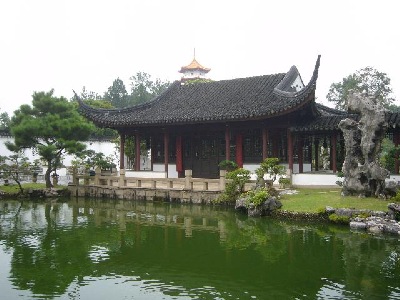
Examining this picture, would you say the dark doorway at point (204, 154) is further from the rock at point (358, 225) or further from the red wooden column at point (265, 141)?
the rock at point (358, 225)

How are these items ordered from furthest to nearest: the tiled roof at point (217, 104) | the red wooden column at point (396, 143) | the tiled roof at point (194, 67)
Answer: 1. the tiled roof at point (194, 67)
2. the tiled roof at point (217, 104)
3. the red wooden column at point (396, 143)

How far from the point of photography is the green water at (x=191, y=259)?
8398 mm

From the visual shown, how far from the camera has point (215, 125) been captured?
886 inches

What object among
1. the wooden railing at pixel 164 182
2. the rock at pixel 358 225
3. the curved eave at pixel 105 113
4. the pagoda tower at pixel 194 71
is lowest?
the rock at pixel 358 225

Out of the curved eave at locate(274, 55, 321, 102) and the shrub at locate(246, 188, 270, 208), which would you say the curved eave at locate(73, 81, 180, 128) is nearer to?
the curved eave at locate(274, 55, 321, 102)

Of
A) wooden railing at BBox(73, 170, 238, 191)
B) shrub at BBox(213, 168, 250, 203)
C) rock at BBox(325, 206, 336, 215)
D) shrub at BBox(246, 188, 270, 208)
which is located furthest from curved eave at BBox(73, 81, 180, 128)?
rock at BBox(325, 206, 336, 215)

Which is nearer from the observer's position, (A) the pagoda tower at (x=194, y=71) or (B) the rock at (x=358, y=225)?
(B) the rock at (x=358, y=225)

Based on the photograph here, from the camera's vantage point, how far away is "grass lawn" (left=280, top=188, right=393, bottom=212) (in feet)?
48.1

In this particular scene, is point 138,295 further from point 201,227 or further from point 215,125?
point 215,125

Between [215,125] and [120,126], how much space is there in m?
5.45

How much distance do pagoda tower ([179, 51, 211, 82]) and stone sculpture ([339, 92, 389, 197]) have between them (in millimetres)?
58816

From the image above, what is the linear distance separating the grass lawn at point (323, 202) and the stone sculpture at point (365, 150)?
22.5 inches

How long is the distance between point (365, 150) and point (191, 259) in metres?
8.56

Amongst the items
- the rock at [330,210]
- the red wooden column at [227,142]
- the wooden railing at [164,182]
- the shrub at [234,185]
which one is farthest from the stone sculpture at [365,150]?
the red wooden column at [227,142]
